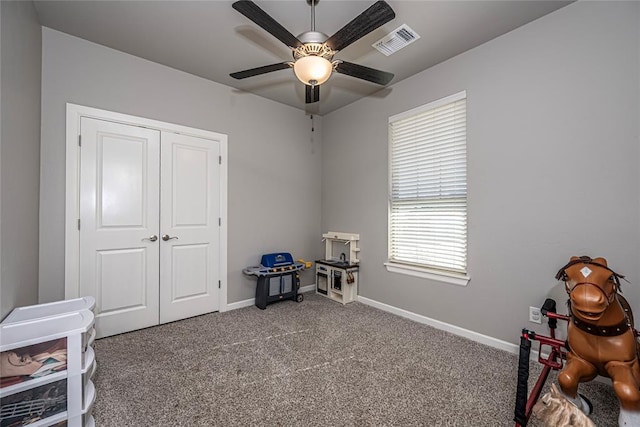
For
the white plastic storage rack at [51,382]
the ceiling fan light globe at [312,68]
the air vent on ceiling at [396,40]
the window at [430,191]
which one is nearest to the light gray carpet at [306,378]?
the white plastic storage rack at [51,382]

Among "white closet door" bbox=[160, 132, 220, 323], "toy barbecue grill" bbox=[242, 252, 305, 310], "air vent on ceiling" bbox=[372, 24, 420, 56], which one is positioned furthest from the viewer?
"toy barbecue grill" bbox=[242, 252, 305, 310]

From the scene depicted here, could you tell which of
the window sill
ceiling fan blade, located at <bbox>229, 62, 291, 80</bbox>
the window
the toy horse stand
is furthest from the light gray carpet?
ceiling fan blade, located at <bbox>229, 62, 291, 80</bbox>

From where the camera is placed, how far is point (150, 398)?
69.8 inches

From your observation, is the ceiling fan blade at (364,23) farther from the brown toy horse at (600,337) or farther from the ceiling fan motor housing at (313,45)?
the brown toy horse at (600,337)

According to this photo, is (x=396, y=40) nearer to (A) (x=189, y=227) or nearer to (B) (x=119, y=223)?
(A) (x=189, y=227)

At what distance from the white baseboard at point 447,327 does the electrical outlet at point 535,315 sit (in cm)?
26

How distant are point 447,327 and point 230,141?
10.6ft

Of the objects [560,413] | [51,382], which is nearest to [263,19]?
[51,382]

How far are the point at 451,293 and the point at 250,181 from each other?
270cm

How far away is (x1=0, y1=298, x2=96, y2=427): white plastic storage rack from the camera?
1.30 meters

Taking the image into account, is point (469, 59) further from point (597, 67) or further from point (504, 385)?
point (504, 385)

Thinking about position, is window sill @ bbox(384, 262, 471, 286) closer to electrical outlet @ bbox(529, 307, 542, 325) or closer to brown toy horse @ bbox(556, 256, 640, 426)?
electrical outlet @ bbox(529, 307, 542, 325)

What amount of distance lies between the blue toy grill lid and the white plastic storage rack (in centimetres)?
207

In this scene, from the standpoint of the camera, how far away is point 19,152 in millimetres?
1809
